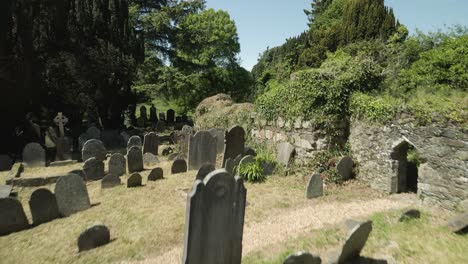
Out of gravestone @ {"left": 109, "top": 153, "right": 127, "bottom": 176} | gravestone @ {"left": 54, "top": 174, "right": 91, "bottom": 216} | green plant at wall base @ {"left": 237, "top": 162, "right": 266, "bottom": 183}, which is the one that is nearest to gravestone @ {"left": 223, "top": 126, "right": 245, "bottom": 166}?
green plant at wall base @ {"left": 237, "top": 162, "right": 266, "bottom": 183}

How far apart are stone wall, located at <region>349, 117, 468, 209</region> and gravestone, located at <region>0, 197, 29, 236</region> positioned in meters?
9.04

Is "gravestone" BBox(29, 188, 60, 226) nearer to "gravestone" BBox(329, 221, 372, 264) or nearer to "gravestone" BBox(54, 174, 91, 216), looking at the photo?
"gravestone" BBox(54, 174, 91, 216)

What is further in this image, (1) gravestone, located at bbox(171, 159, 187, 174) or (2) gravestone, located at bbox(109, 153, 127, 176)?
(1) gravestone, located at bbox(171, 159, 187, 174)

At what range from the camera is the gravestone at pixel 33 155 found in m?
12.6

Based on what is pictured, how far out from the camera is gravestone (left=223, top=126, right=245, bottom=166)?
11.8 meters

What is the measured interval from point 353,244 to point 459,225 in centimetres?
259

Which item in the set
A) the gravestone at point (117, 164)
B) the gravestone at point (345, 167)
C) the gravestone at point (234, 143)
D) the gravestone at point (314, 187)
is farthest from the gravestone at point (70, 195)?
the gravestone at point (345, 167)

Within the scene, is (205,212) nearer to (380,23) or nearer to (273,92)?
Result: (273,92)

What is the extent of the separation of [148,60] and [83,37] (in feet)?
32.6

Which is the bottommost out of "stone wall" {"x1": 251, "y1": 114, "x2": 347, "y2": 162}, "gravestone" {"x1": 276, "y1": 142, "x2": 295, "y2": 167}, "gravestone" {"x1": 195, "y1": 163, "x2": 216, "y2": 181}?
"gravestone" {"x1": 195, "y1": 163, "x2": 216, "y2": 181}

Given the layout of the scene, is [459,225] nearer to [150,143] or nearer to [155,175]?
[155,175]

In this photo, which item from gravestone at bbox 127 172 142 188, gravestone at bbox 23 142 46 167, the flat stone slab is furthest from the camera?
gravestone at bbox 23 142 46 167

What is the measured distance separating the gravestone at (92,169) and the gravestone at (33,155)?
3.36 m

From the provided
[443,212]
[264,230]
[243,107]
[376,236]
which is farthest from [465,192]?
[243,107]
